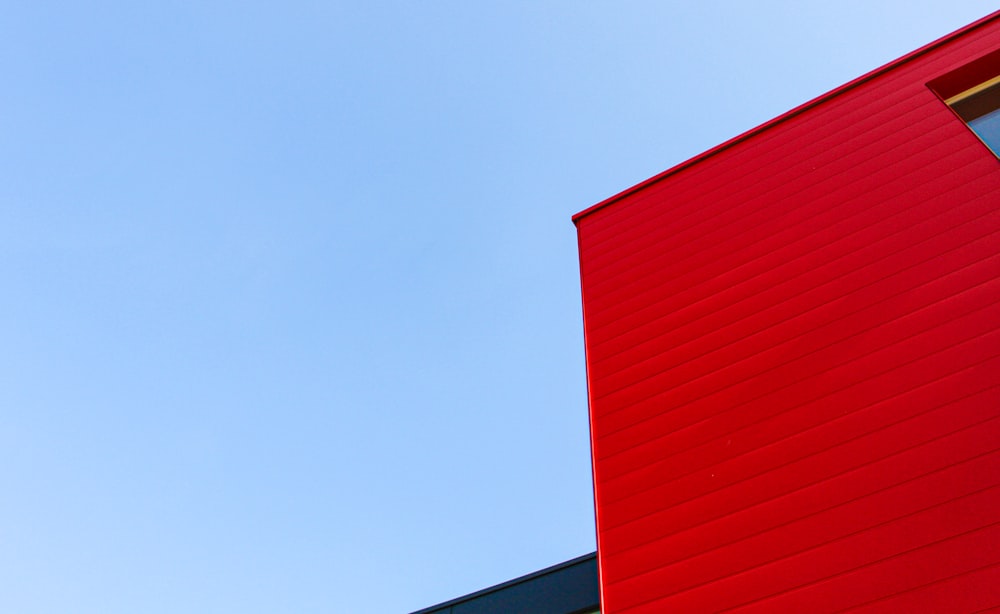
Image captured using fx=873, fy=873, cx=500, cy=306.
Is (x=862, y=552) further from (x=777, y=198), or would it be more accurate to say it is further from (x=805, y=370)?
(x=777, y=198)

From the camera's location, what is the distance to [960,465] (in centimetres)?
383

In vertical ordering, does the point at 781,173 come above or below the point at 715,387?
above

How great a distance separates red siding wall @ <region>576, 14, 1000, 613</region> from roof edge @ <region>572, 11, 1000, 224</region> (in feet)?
0.12

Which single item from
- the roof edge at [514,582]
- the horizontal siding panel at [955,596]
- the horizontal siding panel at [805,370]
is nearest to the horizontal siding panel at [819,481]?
the horizontal siding panel at [805,370]

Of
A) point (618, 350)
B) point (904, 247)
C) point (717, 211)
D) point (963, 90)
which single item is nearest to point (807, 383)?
point (904, 247)

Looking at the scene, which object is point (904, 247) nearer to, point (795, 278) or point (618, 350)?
point (795, 278)

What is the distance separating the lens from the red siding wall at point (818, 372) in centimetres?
383

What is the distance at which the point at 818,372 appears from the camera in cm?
467

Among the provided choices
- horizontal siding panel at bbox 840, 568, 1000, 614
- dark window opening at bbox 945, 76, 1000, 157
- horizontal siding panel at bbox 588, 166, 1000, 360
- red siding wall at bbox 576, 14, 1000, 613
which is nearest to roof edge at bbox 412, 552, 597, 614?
red siding wall at bbox 576, 14, 1000, 613

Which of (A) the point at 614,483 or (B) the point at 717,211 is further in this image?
(B) the point at 717,211

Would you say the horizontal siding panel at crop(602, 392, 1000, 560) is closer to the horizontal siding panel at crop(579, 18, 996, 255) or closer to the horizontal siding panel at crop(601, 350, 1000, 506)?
the horizontal siding panel at crop(601, 350, 1000, 506)

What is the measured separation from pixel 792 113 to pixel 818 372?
9.81 ft

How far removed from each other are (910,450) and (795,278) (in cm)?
152

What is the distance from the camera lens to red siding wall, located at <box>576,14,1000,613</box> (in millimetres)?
3826
